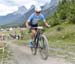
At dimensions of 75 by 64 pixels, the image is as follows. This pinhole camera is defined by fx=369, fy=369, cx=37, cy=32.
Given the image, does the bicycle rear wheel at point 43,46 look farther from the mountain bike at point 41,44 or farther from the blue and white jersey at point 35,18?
the blue and white jersey at point 35,18

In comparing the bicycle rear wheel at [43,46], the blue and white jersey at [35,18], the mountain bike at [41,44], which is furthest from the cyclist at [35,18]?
the bicycle rear wheel at [43,46]

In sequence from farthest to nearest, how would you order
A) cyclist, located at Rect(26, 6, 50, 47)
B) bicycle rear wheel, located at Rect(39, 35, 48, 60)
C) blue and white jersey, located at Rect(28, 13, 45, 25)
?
bicycle rear wheel, located at Rect(39, 35, 48, 60) < blue and white jersey, located at Rect(28, 13, 45, 25) < cyclist, located at Rect(26, 6, 50, 47)

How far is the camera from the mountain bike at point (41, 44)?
1861 centimetres

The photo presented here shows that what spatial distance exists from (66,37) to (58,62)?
37.8 m

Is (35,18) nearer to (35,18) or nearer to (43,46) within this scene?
(35,18)

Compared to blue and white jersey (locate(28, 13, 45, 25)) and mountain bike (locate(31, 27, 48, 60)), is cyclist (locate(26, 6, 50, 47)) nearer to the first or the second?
blue and white jersey (locate(28, 13, 45, 25))

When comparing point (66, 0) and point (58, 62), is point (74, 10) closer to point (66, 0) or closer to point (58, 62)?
point (66, 0)

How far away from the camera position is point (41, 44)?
19.0m

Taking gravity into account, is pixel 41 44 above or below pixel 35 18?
below

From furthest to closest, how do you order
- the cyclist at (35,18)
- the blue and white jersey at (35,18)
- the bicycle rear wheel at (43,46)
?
the bicycle rear wheel at (43,46)
the blue and white jersey at (35,18)
the cyclist at (35,18)

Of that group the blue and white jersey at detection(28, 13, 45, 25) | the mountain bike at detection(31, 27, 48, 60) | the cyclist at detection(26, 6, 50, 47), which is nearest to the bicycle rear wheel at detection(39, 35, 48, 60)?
the mountain bike at detection(31, 27, 48, 60)

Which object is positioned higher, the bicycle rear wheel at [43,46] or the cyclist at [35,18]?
the cyclist at [35,18]

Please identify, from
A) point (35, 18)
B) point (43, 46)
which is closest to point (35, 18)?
point (35, 18)

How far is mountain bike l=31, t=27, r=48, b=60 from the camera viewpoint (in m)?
18.6
